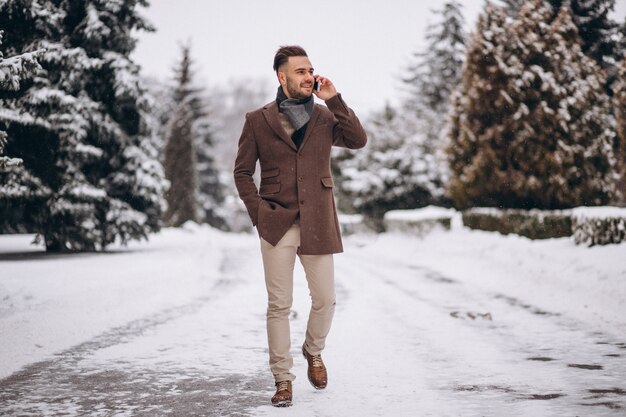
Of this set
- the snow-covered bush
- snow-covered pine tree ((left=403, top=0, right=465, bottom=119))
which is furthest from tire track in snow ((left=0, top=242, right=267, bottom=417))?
snow-covered pine tree ((left=403, top=0, right=465, bottom=119))

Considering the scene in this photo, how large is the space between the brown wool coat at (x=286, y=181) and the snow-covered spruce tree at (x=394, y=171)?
2598 cm

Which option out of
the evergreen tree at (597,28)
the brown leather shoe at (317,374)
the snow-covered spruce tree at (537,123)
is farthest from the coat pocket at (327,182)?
the evergreen tree at (597,28)

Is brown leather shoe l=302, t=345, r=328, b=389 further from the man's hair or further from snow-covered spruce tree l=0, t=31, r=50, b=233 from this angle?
snow-covered spruce tree l=0, t=31, r=50, b=233

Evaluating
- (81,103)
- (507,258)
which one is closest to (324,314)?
(507,258)

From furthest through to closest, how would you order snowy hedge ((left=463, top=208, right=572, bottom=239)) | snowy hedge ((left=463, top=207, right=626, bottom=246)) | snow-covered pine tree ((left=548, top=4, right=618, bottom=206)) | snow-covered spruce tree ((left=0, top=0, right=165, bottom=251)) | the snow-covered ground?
snow-covered pine tree ((left=548, top=4, right=618, bottom=206)) → snowy hedge ((left=463, top=208, right=572, bottom=239)) → snow-covered spruce tree ((left=0, top=0, right=165, bottom=251)) → snowy hedge ((left=463, top=207, right=626, bottom=246)) → the snow-covered ground

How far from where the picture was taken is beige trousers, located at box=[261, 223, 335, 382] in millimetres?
4133

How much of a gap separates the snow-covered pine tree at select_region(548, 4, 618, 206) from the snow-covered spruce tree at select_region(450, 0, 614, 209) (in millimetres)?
28

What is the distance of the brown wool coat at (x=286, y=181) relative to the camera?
4188 millimetres

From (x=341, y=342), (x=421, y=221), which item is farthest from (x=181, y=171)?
(x=341, y=342)

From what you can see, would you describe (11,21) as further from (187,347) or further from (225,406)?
(225,406)

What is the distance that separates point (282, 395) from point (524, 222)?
12.5 metres

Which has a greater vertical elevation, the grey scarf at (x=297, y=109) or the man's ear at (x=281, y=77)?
the man's ear at (x=281, y=77)

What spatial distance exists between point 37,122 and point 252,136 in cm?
→ 927

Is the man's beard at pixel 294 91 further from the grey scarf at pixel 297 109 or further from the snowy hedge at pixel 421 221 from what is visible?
the snowy hedge at pixel 421 221
